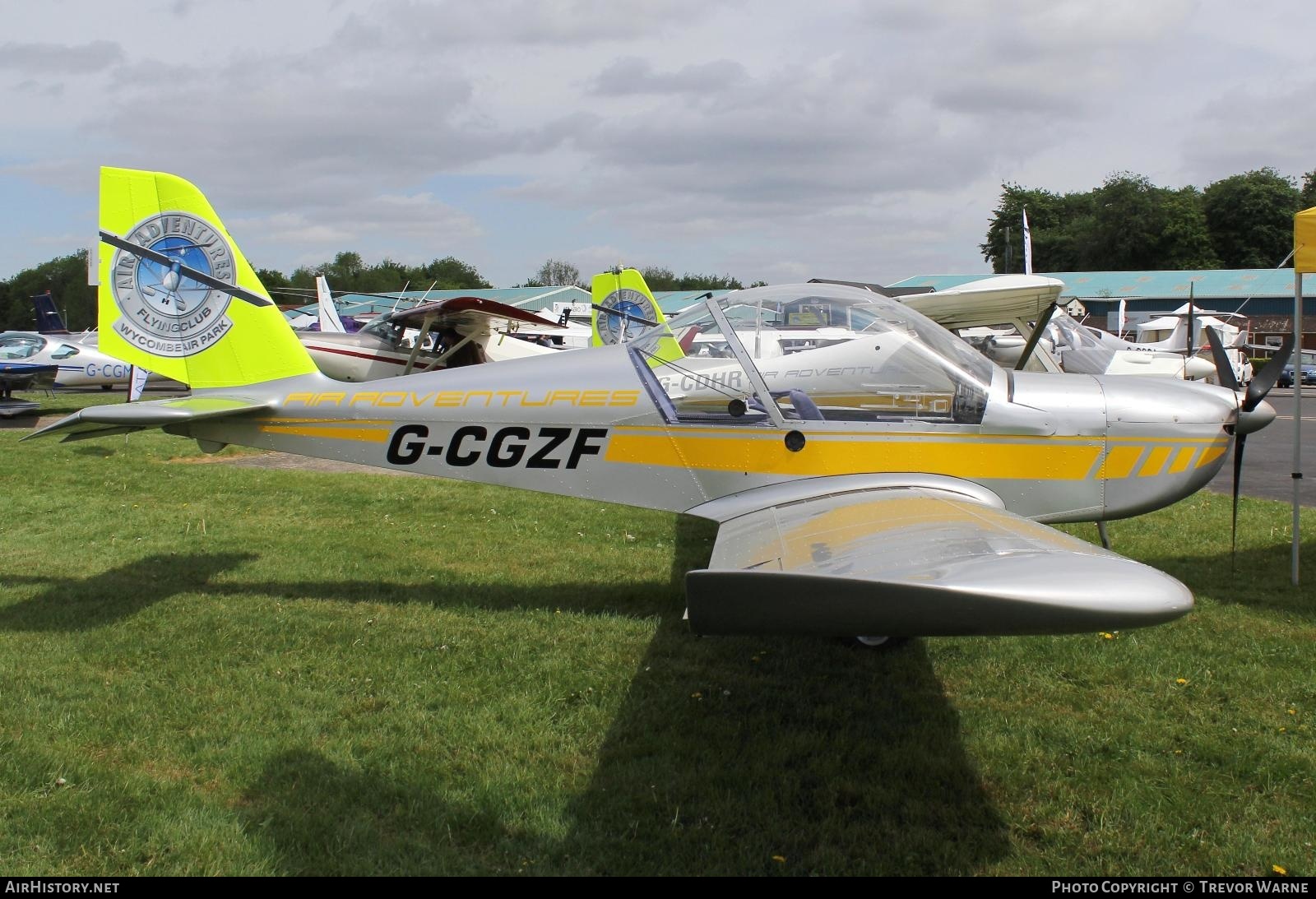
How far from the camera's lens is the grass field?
9.97 ft

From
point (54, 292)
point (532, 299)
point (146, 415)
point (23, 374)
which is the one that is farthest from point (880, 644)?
point (54, 292)

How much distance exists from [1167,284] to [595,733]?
59642 millimetres

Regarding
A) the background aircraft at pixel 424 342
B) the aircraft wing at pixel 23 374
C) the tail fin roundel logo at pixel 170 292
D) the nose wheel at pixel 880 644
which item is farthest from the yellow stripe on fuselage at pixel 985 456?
the aircraft wing at pixel 23 374

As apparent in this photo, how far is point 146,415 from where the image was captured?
5.21 meters

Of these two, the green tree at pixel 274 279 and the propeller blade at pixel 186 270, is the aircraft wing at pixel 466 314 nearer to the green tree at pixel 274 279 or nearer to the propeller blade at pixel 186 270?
the propeller blade at pixel 186 270

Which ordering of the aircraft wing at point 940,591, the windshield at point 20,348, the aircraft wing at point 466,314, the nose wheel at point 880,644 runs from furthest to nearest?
the windshield at point 20,348, the aircraft wing at point 466,314, the nose wheel at point 880,644, the aircraft wing at point 940,591

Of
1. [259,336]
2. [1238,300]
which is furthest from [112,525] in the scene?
[1238,300]

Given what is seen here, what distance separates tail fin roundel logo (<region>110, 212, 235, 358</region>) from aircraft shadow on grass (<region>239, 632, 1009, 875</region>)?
3.30 m

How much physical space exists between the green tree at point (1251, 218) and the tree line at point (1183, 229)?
→ 6 centimetres

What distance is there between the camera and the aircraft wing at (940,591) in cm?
241

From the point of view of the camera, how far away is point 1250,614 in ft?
17.6

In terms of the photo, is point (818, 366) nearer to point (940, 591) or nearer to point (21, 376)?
point (940, 591)

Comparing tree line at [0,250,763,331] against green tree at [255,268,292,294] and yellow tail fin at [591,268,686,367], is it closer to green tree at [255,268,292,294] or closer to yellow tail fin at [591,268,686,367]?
green tree at [255,268,292,294]

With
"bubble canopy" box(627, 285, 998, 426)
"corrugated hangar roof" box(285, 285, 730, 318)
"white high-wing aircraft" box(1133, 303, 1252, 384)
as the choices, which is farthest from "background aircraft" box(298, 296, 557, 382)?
"corrugated hangar roof" box(285, 285, 730, 318)
